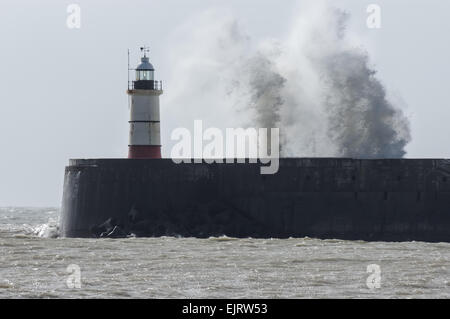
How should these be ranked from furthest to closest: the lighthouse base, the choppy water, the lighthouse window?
the lighthouse window < the lighthouse base < the choppy water

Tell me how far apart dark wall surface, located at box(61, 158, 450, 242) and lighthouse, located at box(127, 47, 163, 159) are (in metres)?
2.09

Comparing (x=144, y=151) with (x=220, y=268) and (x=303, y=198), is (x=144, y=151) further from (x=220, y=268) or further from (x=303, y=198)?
(x=220, y=268)

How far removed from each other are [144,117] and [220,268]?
37.0 ft

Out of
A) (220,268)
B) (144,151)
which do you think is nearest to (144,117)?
(144,151)

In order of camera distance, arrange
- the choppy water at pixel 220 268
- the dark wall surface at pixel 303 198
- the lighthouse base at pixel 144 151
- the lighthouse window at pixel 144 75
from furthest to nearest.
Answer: the lighthouse window at pixel 144 75 < the lighthouse base at pixel 144 151 < the dark wall surface at pixel 303 198 < the choppy water at pixel 220 268

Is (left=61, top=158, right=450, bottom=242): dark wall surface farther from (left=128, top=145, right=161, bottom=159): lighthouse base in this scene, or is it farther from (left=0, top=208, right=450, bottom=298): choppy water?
(left=128, top=145, right=161, bottom=159): lighthouse base

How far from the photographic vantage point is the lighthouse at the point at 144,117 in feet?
108

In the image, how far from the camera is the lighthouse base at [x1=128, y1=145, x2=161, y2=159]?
32938 mm

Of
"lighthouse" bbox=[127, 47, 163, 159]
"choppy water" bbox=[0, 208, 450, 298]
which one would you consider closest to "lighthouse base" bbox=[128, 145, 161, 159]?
"lighthouse" bbox=[127, 47, 163, 159]

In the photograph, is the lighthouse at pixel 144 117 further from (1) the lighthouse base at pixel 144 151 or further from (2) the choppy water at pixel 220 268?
(2) the choppy water at pixel 220 268

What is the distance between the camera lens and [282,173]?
30.6m

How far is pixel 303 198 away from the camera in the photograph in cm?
3056

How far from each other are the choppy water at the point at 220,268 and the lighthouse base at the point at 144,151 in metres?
4.21

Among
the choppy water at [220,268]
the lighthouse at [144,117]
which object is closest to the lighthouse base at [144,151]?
the lighthouse at [144,117]
